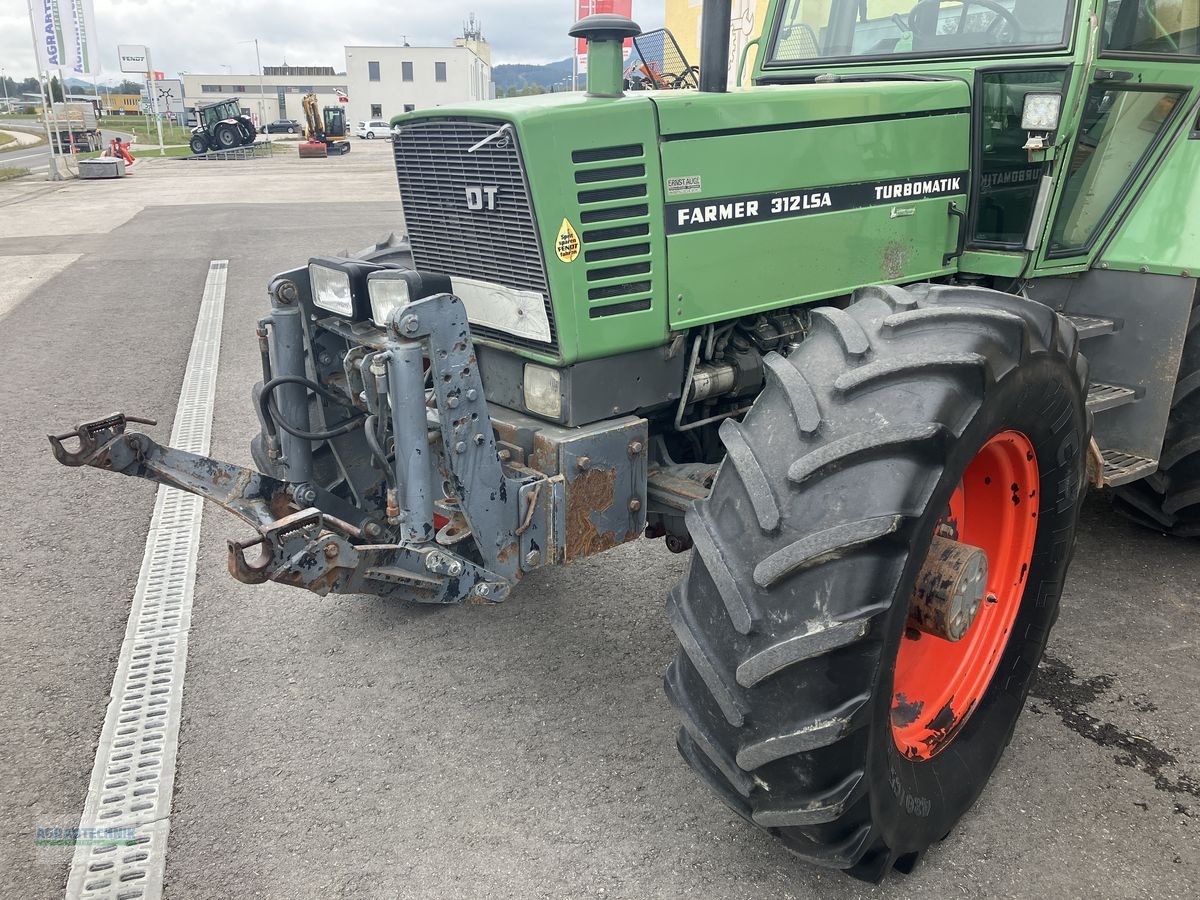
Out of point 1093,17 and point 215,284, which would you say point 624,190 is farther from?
point 215,284

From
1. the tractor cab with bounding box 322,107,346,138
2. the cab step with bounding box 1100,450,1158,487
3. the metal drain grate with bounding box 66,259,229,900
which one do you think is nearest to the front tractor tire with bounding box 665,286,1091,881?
the cab step with bounding box 1100,450,1158,487

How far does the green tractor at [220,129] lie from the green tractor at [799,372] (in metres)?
35.7

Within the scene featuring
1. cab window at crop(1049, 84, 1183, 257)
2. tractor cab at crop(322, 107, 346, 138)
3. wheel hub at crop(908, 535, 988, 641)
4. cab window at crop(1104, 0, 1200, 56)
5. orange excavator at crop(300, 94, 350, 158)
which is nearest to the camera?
wheel hub at crop(908, 535, 988, 641)

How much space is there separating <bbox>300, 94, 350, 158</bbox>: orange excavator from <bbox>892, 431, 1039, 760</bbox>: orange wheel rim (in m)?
36.9

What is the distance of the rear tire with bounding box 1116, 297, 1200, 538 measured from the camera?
142 inches

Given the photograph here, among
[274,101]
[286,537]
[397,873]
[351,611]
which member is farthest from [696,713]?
[274,101]

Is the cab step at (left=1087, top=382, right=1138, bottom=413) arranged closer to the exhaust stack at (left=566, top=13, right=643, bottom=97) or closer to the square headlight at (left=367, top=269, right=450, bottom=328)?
the exhaust stack at (left=566, top=13, right=643, bottom=97)

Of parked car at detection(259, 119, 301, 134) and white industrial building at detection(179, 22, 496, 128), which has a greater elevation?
white industrial building at detection(179, 22, 496, 128)

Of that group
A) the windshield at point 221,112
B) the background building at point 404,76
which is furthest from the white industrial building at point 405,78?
the windshield at point 221,112

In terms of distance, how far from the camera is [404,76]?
74188mm

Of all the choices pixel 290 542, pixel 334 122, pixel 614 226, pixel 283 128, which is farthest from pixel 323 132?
pixel 290 542

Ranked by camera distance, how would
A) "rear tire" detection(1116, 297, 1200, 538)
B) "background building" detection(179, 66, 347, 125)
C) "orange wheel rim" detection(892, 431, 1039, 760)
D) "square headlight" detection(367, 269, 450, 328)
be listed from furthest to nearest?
1. "background building" detection(179, 66, 347, 125)
2. "rear tire" detection(1116, 297, 1200, 538)
3. "square headlight" detection(367, 269, 450, 328)
4. "orange wheel rim" detection(892, 431, 1039, 760)

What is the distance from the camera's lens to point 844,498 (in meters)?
2.02

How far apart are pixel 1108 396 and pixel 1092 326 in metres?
0.26
